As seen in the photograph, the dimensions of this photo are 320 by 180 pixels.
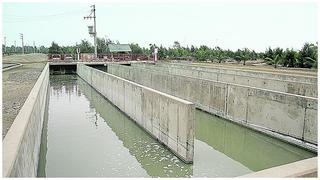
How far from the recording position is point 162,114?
8414 millimetres

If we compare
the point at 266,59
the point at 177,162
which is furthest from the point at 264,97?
the point at 266,59

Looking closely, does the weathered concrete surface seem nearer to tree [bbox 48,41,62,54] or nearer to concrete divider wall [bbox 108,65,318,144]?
concrete divider wall [bbox 108,65,318,144]

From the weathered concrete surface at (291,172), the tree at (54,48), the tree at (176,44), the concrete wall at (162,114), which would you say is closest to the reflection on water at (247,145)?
the concrete wall at (162,114)

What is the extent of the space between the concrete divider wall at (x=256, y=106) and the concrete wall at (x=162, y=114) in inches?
118

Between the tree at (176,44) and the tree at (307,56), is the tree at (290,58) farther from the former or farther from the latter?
the tree at (176,44)

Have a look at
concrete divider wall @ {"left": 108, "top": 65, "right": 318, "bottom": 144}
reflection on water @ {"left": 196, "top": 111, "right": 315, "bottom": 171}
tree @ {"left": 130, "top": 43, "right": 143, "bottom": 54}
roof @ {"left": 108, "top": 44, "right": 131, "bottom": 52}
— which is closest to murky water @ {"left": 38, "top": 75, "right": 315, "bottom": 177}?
reflection on water @ {"left": 196, "top": 111, "right": 315, "bottom": 171}

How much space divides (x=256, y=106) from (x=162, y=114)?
3401mm

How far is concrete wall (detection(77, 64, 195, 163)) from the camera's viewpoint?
7045 mm

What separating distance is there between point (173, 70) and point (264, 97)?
46.9ft

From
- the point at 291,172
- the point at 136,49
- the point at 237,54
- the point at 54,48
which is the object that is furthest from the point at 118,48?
the point at 291,172

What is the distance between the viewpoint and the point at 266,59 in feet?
107

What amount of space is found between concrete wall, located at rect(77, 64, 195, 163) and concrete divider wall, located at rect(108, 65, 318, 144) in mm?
2998

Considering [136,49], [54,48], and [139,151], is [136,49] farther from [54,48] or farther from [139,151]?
[139,151]

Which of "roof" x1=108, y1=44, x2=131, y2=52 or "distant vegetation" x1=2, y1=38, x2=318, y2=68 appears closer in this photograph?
"distant vegetation" x1=2, y1=38, x2=318, y2=68
